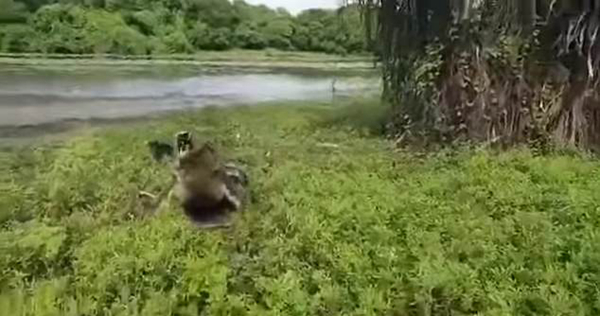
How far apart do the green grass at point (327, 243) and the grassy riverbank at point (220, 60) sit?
15.7m

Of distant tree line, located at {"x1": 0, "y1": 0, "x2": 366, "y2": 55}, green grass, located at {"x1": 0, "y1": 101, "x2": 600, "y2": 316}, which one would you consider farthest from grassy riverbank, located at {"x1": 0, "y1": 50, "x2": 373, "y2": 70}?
green grass, located at {"x1": 0, "y1": 101, "x2": 600, "y2": 316}

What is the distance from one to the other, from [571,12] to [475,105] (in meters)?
1.04

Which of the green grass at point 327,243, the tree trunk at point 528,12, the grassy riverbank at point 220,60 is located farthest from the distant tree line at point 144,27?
the green grass at point 327,243

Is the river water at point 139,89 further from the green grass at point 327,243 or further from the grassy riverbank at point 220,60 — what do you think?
the green grass at point 327,243

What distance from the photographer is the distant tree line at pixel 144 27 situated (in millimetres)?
24719

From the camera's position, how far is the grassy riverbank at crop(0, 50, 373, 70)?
22409 millimetres

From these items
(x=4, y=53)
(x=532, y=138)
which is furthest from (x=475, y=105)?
(x=4, y=53)

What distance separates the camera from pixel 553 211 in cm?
445

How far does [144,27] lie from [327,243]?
23226 millimetres

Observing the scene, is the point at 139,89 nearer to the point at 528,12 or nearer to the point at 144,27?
the point at 528,12

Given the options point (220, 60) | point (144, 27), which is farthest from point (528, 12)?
point (144, 27)

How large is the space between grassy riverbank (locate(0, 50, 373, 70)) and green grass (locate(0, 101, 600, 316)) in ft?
51.4

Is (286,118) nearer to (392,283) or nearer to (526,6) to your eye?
(526,6)

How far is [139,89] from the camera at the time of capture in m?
15.6
